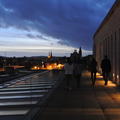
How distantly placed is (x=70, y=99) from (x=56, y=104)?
1.59 metres

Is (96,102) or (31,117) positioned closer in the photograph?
(31,117)

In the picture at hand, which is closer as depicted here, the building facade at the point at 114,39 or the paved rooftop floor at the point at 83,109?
the paved rooftop floor at the point at 83,109

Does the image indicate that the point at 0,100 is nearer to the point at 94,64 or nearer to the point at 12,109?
the point at 12,109

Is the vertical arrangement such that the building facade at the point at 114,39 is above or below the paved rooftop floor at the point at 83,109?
above

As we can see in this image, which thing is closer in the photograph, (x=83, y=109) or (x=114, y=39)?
(x=83, y=109)

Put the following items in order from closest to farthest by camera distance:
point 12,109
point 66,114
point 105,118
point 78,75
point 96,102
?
point 105,118 → point 66,114 → point 12,109 → point 96,102 → point 78,75

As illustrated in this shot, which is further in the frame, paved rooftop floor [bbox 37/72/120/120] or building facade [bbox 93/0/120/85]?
building facade [bbox 93/0/120/85]

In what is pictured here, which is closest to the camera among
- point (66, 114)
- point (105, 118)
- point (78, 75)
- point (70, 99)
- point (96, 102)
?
point (105, 118)

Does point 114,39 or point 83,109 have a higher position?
point 114,39

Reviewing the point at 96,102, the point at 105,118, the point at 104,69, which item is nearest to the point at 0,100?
the point at 96,102

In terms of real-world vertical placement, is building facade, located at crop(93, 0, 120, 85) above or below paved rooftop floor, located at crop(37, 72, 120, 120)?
above

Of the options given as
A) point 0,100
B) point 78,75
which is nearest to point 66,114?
point 0,100

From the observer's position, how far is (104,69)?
20406mm

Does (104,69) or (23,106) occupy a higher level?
(104,69)
